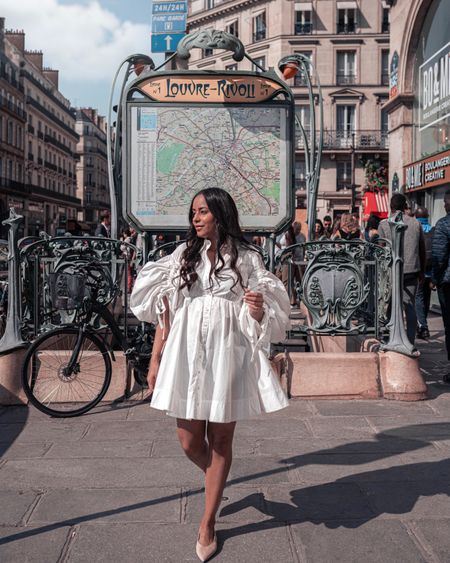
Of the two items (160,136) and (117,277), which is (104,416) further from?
(160,136)

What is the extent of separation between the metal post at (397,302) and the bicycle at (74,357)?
2.17 metres

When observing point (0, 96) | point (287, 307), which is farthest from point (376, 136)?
point (287, 307)

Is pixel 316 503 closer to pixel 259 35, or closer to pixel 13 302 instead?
pixel 13 302

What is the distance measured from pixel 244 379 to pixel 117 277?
3266 millimetres

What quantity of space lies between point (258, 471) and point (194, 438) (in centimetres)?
110

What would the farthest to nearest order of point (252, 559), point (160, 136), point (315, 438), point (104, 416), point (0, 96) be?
point (0, 96) < point (160, 136) < point (104, 416) < point (315, 438) < point (252, 559)

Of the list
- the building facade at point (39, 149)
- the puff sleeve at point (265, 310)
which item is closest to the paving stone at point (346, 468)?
the puff sleeve at point (265, 310)

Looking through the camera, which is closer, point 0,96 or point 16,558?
point 16,558

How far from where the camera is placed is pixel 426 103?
630 inches

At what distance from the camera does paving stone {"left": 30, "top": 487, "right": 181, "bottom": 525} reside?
3.67 meters

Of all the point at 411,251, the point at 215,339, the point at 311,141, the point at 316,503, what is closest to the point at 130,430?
the point at 316,503

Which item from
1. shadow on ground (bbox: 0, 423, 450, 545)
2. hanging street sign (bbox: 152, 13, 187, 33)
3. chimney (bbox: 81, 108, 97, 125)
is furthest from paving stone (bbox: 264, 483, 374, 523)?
chimney (bbox: 81, 108, 97, 125)

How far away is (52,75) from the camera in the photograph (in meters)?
84.9

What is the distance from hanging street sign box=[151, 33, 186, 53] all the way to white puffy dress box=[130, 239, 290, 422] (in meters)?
10.3
